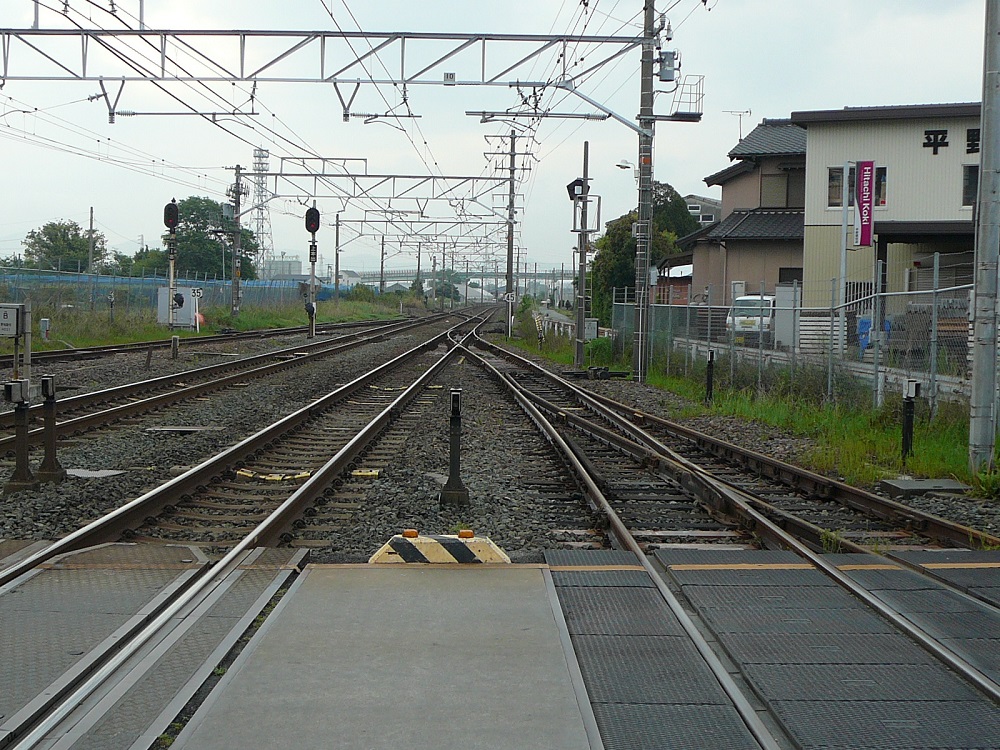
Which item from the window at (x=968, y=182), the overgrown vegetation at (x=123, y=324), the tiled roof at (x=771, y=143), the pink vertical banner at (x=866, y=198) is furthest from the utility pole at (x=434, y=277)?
the pink vertical banner at (x=866, y=198)

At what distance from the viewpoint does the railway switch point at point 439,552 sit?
6.88m

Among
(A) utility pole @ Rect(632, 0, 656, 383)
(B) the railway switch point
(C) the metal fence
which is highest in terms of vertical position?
(A) utility pole @ Rect(632, 0, 656, 383)

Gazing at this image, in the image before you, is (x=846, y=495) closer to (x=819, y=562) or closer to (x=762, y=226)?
(x=819, y=562)

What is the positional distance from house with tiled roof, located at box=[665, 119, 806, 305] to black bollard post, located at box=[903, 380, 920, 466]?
83.8ft

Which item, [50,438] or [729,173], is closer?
[50,438]

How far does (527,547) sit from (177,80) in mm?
15552

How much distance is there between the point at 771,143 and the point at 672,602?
3812 cm

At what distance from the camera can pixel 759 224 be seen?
3988 centimetres

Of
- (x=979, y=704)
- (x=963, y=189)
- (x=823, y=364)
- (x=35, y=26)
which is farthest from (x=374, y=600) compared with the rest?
(x=963, y=189)

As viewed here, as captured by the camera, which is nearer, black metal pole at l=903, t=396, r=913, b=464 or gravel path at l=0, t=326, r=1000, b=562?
gravel path at l=0, t=326, r=1000, b=562

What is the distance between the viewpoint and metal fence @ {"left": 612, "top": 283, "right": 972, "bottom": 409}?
15164mm

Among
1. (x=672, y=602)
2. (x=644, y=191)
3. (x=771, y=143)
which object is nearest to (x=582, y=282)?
(x=644, y=191)

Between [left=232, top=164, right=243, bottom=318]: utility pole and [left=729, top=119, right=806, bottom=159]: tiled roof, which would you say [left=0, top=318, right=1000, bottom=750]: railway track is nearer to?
[left=729, top=119, right=806, bottom=159]: tiled roof

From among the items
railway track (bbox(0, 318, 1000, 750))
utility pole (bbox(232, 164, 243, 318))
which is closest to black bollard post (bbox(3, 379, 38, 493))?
railway track (bbox(0, 318, 1000, 750))
